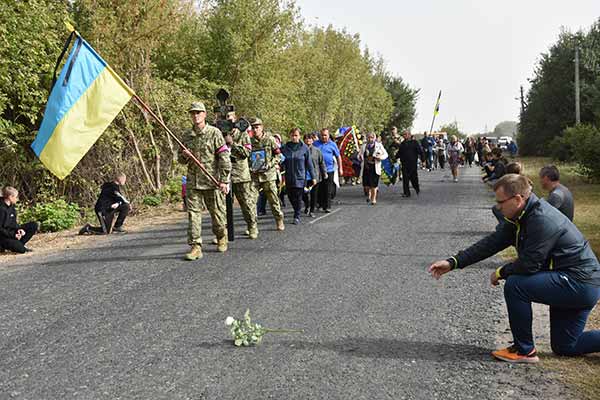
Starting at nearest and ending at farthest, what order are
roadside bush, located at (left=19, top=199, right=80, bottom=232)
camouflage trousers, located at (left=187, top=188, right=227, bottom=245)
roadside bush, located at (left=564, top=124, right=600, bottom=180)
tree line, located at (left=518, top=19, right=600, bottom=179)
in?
1. camouflage trousers, located at (left=187, top=188, right=227, bottom=245)
2. roadside bush, located at (left=19, top=199, right=80, bottom=232)
3. roadside bush, located at (left=564, top=124, right=600, bottom=180)
4. tree line, located at (left=518, top=19, right=600, bottom=179)

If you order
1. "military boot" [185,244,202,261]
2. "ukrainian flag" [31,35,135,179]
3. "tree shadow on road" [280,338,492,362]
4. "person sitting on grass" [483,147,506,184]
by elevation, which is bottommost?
"tree shadow on road" [280,338,492,362]

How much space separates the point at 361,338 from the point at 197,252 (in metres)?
4.26

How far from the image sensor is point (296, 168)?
1279 centimetres

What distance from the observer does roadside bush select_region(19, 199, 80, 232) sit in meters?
14.5

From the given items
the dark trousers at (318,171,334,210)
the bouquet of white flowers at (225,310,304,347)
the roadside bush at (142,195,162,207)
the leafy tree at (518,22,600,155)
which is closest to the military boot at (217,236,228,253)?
the bouquet of white flowers at (225,310,304,347)

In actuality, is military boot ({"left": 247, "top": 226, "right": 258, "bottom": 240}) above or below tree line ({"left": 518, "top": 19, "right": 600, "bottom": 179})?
below

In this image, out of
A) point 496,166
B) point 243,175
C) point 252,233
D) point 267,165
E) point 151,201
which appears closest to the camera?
point 243,175

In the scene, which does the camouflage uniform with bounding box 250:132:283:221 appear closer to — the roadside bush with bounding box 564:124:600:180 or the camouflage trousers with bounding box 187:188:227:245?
the camouflage trousers with bounding box 187:188:227:245

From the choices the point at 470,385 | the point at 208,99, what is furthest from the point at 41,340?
the point at 208,99

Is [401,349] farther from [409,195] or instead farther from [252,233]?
Result: [409,195]

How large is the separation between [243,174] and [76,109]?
339 centimetres

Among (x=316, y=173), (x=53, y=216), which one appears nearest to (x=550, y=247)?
(x=316, y=173)

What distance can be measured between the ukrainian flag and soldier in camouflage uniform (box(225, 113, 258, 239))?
2.46 m

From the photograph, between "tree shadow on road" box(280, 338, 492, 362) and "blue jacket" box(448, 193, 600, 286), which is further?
"tree shadow on road" box(280, 338, 492, 362)
